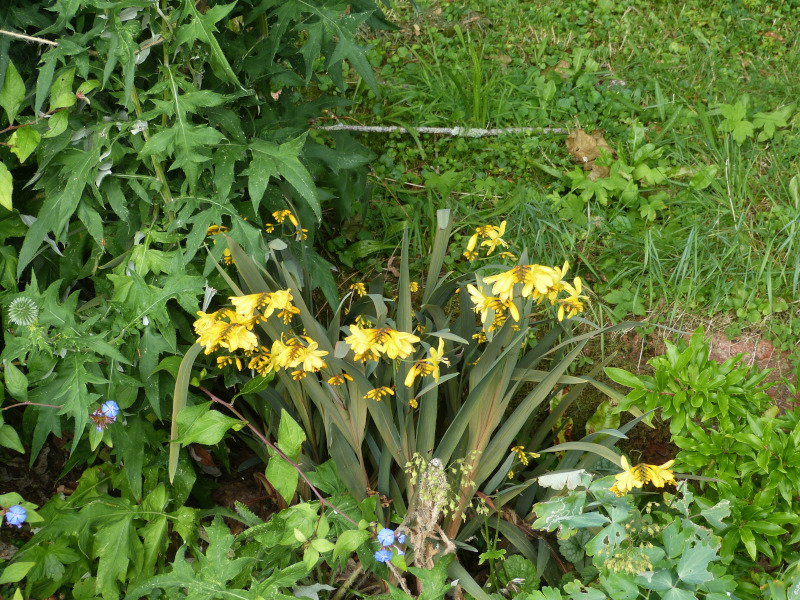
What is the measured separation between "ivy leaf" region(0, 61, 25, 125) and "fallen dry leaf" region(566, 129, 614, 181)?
2.26 meters

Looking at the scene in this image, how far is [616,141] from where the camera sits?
319 cm

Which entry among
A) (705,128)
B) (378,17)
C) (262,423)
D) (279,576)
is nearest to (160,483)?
(262,423)

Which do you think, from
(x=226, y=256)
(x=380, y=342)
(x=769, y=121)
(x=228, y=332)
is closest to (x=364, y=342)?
(x=380, y=342)

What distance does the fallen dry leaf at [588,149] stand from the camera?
3.13 m

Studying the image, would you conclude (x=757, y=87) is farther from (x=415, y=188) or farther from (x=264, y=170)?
(x=264, y=170)

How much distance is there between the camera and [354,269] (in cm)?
289

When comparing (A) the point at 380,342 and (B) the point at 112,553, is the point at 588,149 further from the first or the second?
(B) the point at 112,553

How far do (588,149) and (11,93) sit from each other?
7.67 feet

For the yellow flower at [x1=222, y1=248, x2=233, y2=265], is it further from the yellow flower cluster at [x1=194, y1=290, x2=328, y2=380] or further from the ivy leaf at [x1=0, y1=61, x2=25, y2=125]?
the ivy leaf at [x1=0, y1=61, x2=25, y2=125]

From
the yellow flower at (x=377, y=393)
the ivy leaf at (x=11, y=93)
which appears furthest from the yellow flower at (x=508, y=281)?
the ivy leaf at (x=11, y=93)

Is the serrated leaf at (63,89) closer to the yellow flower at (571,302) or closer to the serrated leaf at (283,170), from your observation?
the serrated leaf at (283,170)

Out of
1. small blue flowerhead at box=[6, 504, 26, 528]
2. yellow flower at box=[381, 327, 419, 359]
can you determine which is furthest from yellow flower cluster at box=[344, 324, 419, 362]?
small blue flowerhead at box=[6, 504, 26, 528]

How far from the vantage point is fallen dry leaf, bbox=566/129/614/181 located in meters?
3.13

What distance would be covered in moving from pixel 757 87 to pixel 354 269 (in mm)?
2135
